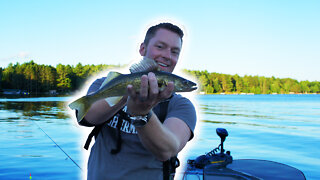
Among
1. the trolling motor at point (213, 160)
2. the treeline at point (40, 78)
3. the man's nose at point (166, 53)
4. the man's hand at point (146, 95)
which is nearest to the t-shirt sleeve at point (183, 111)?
the man's nose at point (166, 53)

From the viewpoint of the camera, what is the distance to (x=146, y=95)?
2.12 m

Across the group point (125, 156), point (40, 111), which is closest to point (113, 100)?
point (125, 156)

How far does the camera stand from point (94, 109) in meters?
2.62

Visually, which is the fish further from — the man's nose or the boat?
the boat

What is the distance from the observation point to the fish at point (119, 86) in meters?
2.32

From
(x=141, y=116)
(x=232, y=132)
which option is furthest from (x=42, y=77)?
(x=141, y=116)

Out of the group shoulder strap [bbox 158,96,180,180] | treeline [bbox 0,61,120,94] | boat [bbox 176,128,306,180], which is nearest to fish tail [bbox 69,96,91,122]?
shoulder strap [bbox 158,96,180,180]

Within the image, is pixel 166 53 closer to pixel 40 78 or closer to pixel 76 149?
pixel 76 149

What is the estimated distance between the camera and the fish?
2.32m

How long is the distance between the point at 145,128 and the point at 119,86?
1.42 ft

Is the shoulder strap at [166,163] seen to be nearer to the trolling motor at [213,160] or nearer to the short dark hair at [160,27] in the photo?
the short dark hair at [160,27]

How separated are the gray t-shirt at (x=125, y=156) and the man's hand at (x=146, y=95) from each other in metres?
0.48

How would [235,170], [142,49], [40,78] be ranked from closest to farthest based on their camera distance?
[142,49] < [235,170] < [40,78]

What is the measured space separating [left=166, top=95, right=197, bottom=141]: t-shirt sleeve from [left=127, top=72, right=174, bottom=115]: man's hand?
570mm
